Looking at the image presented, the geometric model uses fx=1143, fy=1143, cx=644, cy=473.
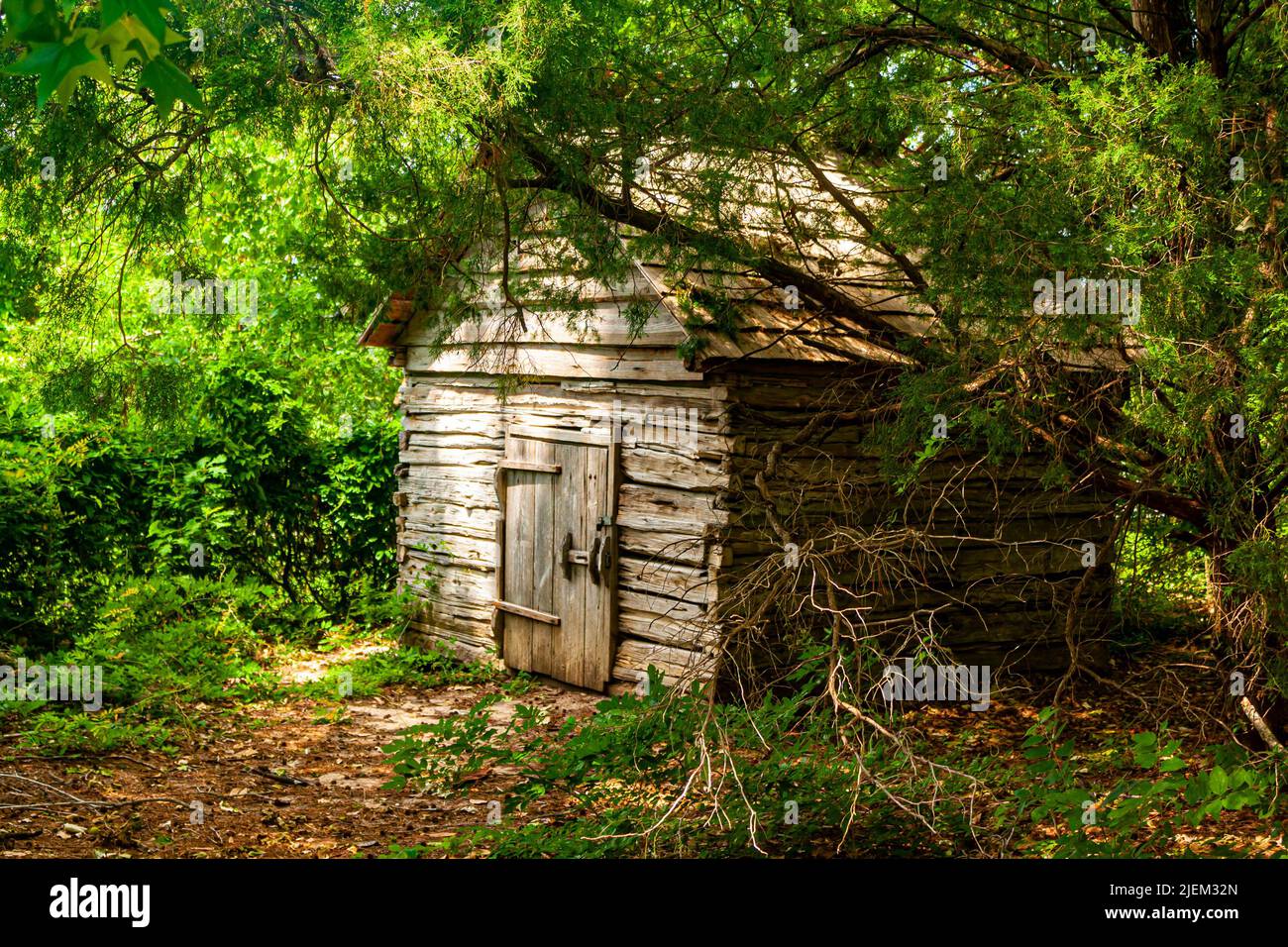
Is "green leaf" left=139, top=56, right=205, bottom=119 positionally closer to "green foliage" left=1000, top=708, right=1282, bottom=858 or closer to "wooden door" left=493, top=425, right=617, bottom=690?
"green foliage" left=1000, top=708, right=1282, bottom=858

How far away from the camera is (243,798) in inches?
286

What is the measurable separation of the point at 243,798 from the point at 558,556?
11.8 feet

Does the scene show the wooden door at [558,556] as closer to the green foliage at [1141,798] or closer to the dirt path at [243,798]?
the dirt path at [243,798]

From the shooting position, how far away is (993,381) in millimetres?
6965

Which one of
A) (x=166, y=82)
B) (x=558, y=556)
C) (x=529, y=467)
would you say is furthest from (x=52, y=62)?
(x=529, y=467)

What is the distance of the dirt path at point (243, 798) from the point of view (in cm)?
629

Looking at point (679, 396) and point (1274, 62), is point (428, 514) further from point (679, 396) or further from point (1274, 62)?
point (1274, 62)

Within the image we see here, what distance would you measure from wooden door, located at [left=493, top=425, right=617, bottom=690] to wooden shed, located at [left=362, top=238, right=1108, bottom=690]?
0.02 metres

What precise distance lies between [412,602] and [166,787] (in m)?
4.53

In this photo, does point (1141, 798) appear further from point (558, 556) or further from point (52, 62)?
point (558, 556)

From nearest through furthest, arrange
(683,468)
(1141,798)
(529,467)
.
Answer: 1. (1141,798)
2. (683,468)
3. (529,467)

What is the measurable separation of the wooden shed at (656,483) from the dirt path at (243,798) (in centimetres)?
128

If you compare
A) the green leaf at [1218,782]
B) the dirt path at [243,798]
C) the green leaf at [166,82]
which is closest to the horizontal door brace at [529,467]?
the dirt path at [243,798]

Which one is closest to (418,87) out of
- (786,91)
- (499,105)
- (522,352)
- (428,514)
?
(499,105)
